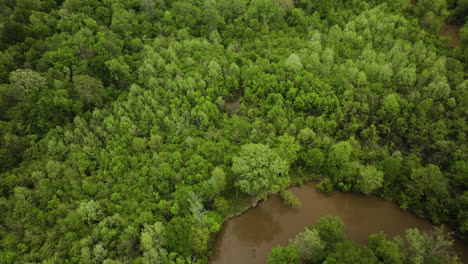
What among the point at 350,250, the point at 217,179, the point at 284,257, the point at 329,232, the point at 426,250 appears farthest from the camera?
the point at 217,179

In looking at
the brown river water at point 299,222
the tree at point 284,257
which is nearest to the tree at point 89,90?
the brown river water at point 299,222

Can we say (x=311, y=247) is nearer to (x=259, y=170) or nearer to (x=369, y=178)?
(x=259, y=170)

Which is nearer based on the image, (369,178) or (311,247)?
(311,247)

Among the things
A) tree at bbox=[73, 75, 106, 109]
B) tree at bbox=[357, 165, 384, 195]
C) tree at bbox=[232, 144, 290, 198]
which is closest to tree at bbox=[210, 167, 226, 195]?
tree at bbox=[232, 144, 290, 198]

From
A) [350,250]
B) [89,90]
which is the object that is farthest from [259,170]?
[89,90]

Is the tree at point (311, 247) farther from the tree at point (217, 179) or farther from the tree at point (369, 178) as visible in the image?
the tree at point (369, 178)

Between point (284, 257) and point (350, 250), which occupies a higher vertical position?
point (350, 250)

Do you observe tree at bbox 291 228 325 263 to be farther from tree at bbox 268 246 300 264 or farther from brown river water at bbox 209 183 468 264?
brown river water at bbox 209 183 468 264

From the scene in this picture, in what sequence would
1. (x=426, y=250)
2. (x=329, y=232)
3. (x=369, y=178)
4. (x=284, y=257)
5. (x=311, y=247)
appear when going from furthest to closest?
(x=369, y=178) → (x=329, y=232) → (x=311, y=247) → (x=426, y=250) → (x=284, y=257)
